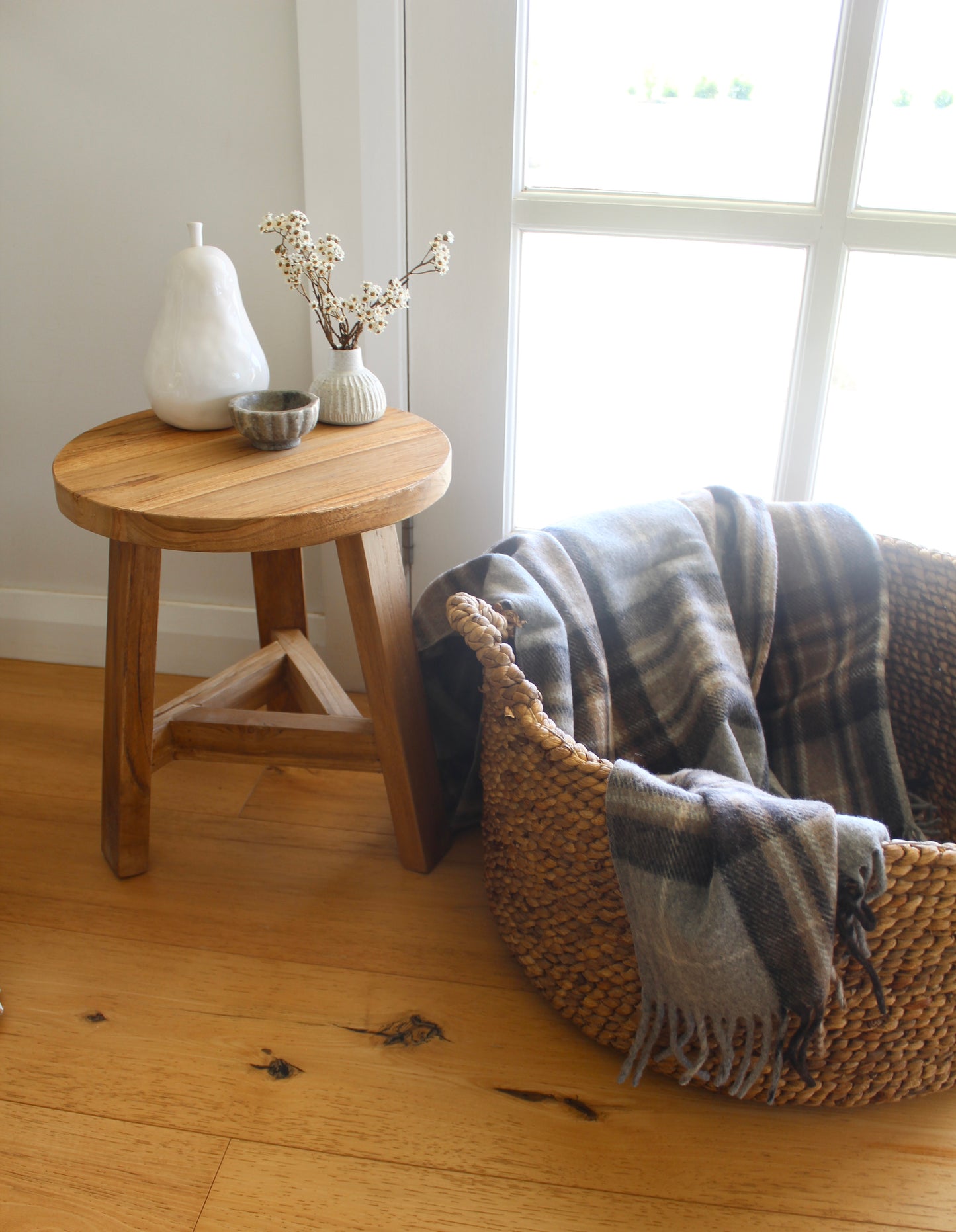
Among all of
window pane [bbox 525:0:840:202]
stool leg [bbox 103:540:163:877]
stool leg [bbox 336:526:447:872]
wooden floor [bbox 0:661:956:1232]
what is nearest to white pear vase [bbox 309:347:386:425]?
stool leg [bbox 336:526:447:872]

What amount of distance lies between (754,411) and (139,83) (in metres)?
0.96

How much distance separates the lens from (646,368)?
1373 mm

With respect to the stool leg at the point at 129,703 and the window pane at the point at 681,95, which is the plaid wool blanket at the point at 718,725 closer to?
the stool leg at the point at 129,703

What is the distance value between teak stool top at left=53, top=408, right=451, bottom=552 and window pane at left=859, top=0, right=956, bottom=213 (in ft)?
2.22

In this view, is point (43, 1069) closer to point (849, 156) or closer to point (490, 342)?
point (490, 342)

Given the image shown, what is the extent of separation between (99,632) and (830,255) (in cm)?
127

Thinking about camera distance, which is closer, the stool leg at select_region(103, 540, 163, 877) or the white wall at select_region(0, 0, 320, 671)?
the stool leg at select_region(103, 540, 163, 877)

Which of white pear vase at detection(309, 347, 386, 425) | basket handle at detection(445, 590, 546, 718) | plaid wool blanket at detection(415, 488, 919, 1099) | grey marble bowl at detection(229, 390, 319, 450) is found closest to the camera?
plaid wool blanket at detection(415, 488, 919, 1099)

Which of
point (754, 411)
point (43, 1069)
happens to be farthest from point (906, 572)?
point (43, 1069)

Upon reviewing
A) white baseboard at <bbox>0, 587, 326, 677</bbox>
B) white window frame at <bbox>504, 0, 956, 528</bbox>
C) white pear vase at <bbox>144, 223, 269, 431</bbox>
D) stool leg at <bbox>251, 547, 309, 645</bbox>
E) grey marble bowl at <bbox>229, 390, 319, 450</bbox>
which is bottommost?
white baseboard at <bbox>0, 587, 326, 677</bbox>

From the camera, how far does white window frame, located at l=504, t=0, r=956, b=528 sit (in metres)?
1.21

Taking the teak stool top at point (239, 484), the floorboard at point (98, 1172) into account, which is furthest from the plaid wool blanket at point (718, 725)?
the floorboard at point (98, 1172)

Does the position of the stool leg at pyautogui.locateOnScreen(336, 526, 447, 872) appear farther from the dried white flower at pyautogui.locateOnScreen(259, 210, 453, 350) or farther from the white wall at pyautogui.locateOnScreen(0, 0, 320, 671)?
the white wall at pyautogui.locateOnScreen(0, 0, 320, 671)

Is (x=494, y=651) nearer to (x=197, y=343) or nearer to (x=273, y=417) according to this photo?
(x=273, y=417)
